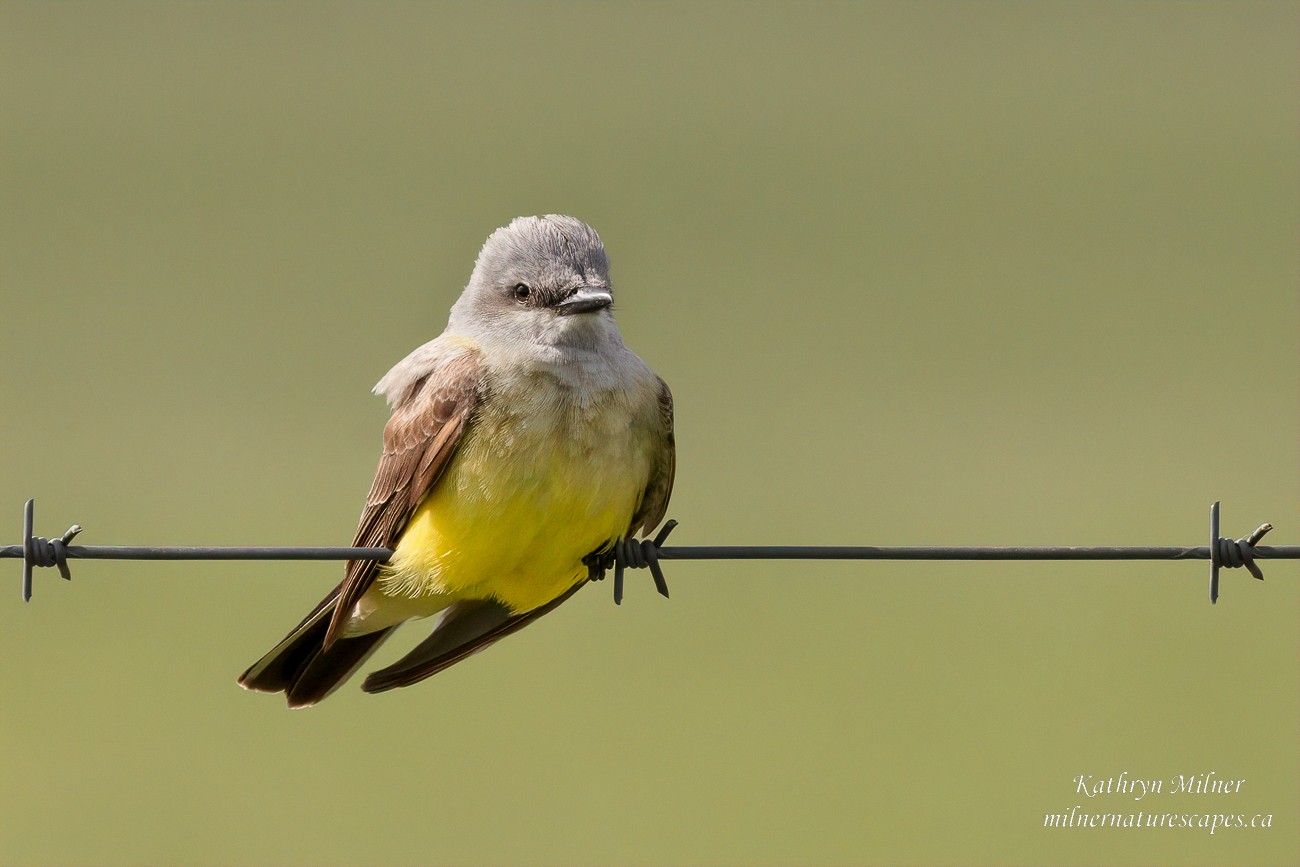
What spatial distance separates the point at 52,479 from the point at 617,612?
Answer: 5355mm

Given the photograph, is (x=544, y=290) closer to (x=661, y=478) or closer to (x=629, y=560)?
(x=661, y=478)

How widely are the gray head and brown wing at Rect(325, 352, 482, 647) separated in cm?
26

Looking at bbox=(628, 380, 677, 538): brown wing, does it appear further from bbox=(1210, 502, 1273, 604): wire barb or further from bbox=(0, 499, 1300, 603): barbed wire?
bbox=(1210, 502, 1273, 604): wire barb

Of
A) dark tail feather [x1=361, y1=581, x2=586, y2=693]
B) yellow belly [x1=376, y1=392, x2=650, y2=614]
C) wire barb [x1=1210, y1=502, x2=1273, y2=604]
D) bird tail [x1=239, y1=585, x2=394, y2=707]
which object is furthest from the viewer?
dark tail feather [x1=361, y1=581, x2=586, y2=693]

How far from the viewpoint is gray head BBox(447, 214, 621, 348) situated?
6109 mm

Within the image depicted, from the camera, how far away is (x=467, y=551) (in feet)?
19.1

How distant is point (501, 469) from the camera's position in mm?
5750

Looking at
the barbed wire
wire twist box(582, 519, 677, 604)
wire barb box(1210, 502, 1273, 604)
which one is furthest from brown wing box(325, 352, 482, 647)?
wire barb box(1210, 502, 1273, 604)

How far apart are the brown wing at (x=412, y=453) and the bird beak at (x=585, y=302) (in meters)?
0.36

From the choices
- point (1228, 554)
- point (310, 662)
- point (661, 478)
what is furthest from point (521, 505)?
point (1228, 554)

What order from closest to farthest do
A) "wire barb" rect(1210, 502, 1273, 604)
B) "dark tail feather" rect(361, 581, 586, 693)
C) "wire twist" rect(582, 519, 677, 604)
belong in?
"wire barb" rect(1210, 502, 1273, 604) < "wire twist" rect(582, 519, 677, 604) < "dark tail feather" rect(361, 581, 586, 693)

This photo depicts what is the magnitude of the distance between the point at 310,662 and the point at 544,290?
1573mm

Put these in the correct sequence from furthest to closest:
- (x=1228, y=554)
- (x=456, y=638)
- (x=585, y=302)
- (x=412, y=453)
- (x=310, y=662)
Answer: (x=456, y=638) → (x=310, y=662) → (x=585, y=302) → (x=412, y=453) → (x=1228, y=554)

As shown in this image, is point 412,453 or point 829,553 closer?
point 829,553
